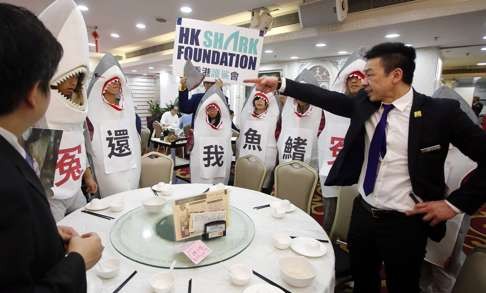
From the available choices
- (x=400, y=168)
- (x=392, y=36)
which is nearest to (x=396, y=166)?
(x=400, y=168)

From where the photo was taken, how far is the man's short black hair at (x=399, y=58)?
1.36 metres

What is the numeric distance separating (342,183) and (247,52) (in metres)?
1.65

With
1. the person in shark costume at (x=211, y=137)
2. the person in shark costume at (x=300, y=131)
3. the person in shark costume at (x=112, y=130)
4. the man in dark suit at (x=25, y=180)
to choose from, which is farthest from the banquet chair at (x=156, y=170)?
the man in dark suit at (x=25, y=180)

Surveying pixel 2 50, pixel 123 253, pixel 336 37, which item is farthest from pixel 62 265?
pixel 336 37

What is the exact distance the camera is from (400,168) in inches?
54.2

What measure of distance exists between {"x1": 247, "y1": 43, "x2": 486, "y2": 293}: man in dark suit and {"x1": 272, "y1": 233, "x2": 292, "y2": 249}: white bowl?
499 millimetres

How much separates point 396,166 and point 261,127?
1.77 metres

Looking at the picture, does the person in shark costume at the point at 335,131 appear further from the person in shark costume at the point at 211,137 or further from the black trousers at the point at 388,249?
the person in shark costume at the point at 211,137

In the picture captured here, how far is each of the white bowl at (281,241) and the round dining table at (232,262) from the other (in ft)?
0.07

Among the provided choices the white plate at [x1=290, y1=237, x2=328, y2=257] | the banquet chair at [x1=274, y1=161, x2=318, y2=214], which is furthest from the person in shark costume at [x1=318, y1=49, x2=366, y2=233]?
the white plate at [x1=290, y1=237, x2=328, y2=257]

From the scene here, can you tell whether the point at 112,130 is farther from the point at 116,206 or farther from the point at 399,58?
the point at 399,58

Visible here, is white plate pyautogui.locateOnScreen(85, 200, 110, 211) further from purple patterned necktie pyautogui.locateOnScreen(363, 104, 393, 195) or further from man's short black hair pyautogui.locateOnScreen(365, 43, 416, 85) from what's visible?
man's short black hair pyautogui.locateOnScreen(365, 43, 416, 85)

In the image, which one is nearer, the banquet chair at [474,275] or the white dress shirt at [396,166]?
the banquet chair at [474,275]

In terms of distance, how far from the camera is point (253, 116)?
3049 millimetres
